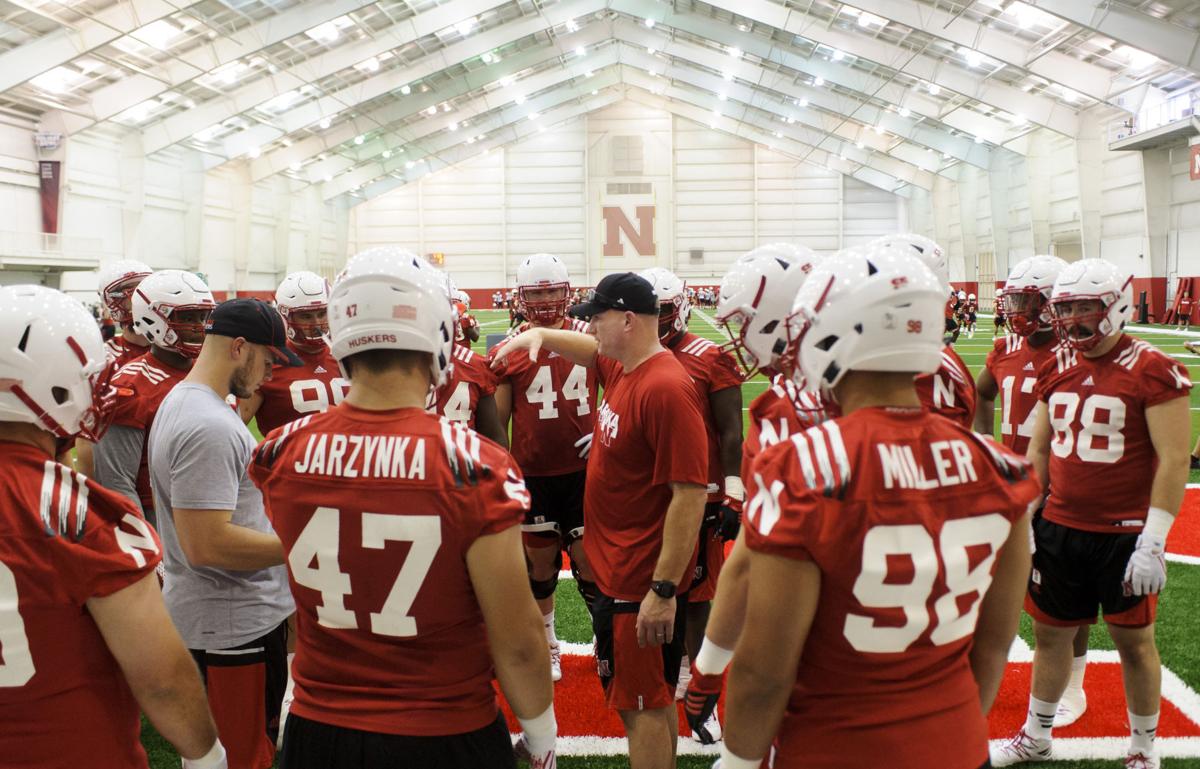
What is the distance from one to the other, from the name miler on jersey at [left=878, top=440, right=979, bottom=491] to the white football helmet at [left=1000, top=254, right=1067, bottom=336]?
335cm

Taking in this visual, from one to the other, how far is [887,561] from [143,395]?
3.50 metres

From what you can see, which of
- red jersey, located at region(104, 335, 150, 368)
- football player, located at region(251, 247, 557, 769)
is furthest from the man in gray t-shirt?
red jersey, located at region(104, 335, 150, 368)

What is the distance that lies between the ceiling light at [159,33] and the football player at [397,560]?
2737 centimetres

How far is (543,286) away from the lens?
5785 mm

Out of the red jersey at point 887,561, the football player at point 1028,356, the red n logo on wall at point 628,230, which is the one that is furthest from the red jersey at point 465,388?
the red n logo on wall at point 628,230

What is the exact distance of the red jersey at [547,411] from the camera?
534 centimetres

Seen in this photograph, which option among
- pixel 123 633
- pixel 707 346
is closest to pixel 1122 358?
pixel 707 346

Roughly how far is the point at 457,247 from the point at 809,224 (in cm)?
2012

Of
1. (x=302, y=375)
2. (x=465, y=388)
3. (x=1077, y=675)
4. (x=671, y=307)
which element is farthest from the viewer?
(x=671, y=307)

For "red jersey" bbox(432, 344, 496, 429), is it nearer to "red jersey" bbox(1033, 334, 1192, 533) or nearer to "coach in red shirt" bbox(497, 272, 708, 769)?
"coach in red shirt" bbox(497, 272, 708, 769)

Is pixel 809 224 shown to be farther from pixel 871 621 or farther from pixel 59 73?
pixel 871 621

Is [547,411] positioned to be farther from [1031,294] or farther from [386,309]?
[386,309]

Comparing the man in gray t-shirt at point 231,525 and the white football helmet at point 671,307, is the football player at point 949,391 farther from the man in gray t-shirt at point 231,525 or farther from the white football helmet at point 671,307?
the man in gray t-shirt at point 231,525

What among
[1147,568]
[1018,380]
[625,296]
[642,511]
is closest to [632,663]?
[642,511]
